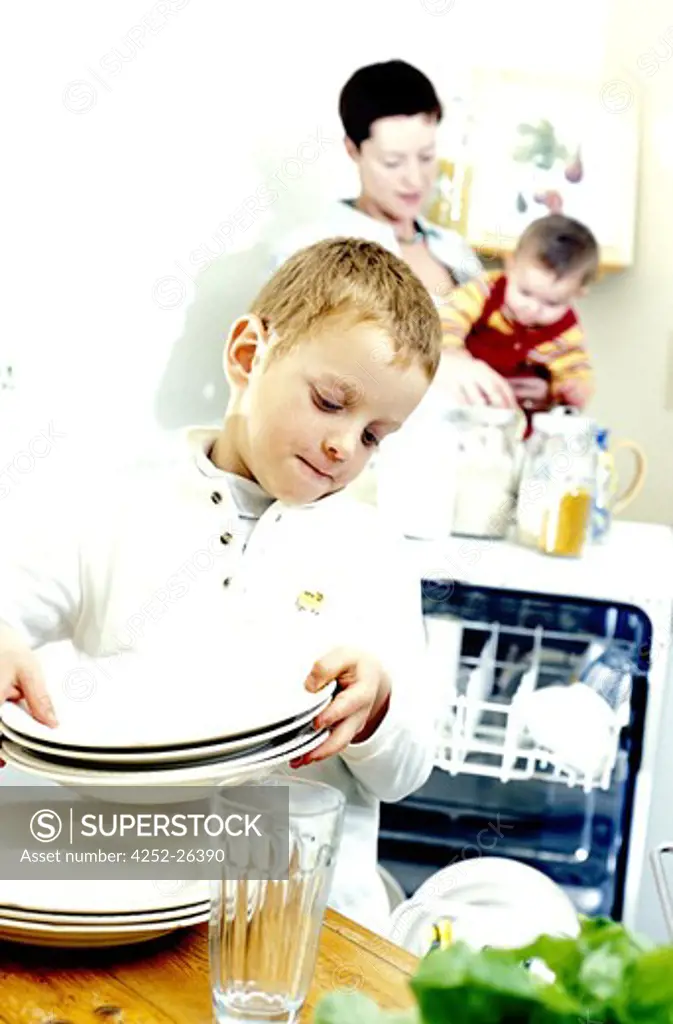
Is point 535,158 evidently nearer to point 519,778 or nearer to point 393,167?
point 393,167

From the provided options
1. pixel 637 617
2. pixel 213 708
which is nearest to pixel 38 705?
pixel 213 708

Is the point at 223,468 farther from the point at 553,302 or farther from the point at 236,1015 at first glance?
the point at 553,302

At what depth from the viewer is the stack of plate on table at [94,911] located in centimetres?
73

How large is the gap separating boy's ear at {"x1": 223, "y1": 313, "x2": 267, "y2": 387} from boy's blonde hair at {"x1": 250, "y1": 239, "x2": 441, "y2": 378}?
0.02 metres

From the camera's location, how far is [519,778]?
5.91 ft

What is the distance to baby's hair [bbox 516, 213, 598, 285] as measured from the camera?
2.22 m

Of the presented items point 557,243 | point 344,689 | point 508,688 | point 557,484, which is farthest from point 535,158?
point 344,689

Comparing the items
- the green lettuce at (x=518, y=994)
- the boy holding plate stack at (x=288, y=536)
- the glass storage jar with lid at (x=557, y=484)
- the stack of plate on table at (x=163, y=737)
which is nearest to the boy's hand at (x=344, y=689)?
the stack of plate on table at (x=163, y=737)

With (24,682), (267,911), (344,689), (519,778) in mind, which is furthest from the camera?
(519,778)

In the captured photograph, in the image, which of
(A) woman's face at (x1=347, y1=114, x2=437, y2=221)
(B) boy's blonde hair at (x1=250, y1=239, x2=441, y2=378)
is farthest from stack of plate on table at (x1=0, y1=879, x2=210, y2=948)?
(A) woman's face at (x1=347, y1=114, x2=437, y2=221)

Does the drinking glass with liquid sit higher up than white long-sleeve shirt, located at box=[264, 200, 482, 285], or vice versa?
white long-sleeve shirt, located at box=[264, 200, 482, 285]

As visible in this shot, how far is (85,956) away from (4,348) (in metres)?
1.37

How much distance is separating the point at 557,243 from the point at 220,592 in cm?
125

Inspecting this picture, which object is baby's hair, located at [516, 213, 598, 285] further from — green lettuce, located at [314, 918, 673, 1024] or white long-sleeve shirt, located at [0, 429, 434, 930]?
green lettuce, located at [314, 918, 673, 1024]
